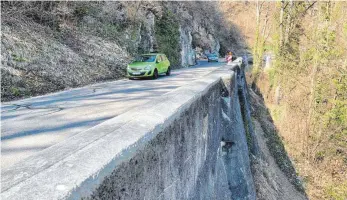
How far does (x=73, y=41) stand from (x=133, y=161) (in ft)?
54.5

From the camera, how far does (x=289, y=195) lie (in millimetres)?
11711

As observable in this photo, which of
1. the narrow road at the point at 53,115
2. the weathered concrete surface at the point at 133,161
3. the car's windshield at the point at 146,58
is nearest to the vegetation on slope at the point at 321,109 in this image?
the car's windshield at the point at 146,58

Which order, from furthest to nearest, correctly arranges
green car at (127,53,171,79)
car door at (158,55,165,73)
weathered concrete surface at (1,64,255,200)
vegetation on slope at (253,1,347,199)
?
car door at (158,55,165,73) → green car at (127,53,171,79) → vegetation on slope at (253,1,347,199) → weathered concrete surface at (1,64,255,200)

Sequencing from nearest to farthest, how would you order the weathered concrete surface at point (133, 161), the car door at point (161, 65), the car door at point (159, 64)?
the weathered concrete surface at point (133, 161) → the car door at point (159, 64) → the car door at point (161, 65)

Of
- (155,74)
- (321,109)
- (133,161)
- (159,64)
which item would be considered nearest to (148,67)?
(155,74)

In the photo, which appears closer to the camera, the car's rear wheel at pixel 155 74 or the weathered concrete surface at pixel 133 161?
the weathered concrete surface at pixel 133 161

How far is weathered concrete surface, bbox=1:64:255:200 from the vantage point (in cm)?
124

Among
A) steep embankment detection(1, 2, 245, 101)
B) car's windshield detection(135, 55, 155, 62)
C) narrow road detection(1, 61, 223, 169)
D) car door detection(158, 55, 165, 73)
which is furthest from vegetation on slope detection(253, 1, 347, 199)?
steep embankment detection(1, 2, 245, 101)

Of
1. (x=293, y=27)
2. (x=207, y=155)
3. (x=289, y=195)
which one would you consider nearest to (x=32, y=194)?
(x=207, y=155)

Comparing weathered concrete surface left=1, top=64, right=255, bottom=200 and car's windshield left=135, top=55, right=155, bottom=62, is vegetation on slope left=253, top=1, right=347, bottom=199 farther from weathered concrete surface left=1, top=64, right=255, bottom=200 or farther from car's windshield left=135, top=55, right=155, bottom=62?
weathered concrete surface left=1, top=64, right=255, bottom=200

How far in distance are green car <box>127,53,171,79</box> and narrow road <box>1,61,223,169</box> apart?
533cm

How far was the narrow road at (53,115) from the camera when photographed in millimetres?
5812

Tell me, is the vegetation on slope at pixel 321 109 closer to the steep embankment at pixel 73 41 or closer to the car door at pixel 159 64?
the car door at pixel 159 64

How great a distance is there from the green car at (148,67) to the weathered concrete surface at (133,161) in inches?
549
